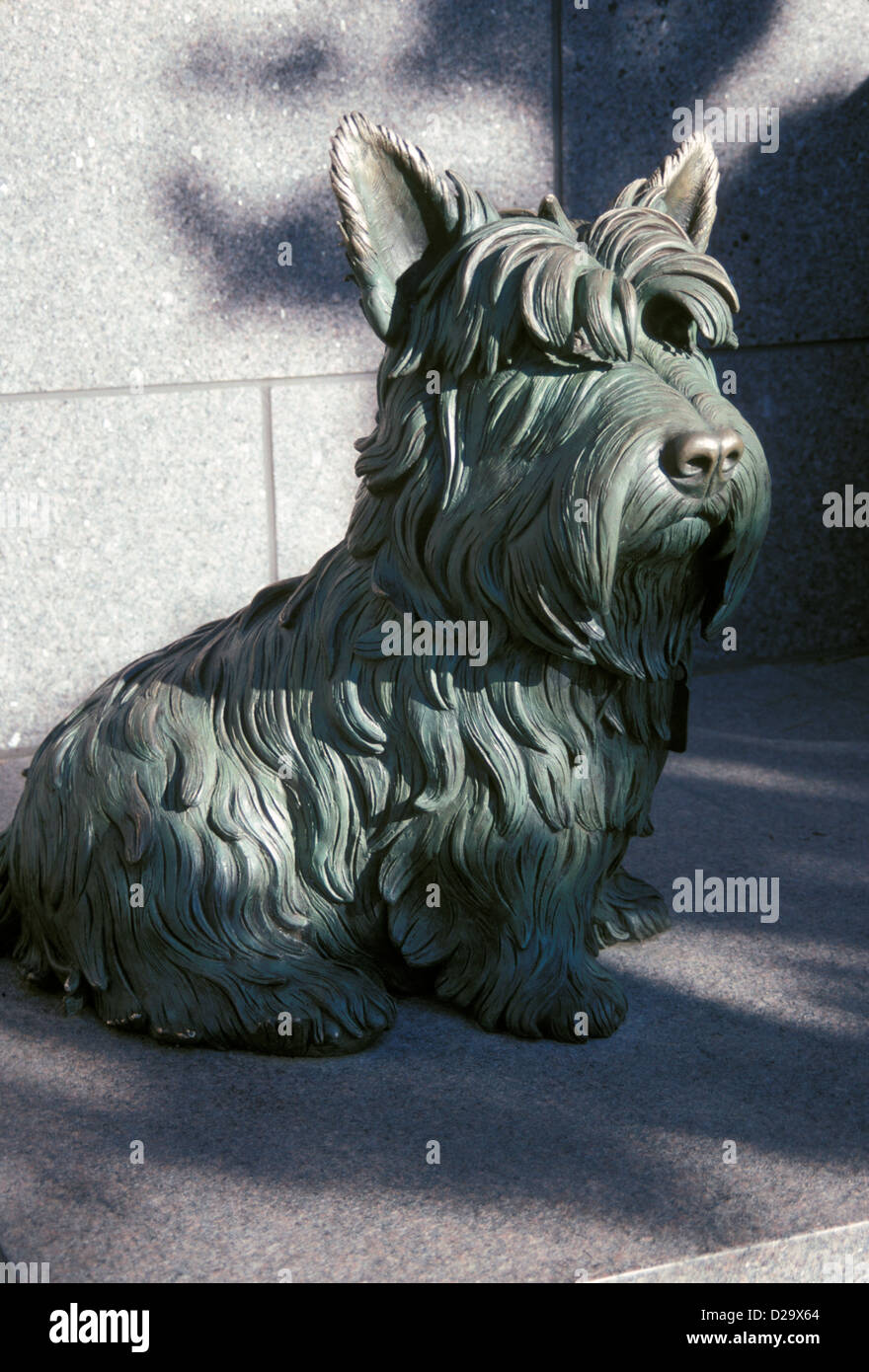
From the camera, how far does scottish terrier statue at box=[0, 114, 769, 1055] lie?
2738mm

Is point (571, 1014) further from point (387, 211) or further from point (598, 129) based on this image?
point (598, 129)

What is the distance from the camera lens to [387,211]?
9.35 ft

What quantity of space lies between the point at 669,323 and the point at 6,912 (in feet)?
6.82

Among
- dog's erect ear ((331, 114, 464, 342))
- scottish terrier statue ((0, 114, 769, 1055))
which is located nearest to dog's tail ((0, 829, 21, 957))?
scottish terrier statue ((0, 114, 769, 1055))

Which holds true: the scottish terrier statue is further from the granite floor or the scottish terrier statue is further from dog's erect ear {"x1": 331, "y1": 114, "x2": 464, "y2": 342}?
the granite floor

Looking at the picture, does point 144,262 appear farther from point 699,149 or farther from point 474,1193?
point 474,1193

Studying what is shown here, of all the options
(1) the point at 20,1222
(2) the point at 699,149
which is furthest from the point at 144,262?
(1) the point at 20,1222

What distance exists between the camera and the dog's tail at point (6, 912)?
360 centimetres

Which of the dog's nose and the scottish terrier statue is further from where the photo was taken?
the scottish terrier statue

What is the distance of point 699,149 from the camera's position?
3.14 metres

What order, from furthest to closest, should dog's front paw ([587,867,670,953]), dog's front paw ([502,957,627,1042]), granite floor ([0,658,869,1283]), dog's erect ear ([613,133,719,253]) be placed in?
dog's front paw ([587,867,670,953]) → dog's front paw ([502,957,627,1042]) → dog's erect ear ([613,133,719,253]) → granite floor ([0,658,869,1283])

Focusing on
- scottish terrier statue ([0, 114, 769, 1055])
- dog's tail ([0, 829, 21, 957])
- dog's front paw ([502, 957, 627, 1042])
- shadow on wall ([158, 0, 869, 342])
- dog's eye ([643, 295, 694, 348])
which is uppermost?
shadow on wall ([158, 0, 869, 342])

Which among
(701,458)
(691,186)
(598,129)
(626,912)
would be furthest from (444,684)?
(598,129)

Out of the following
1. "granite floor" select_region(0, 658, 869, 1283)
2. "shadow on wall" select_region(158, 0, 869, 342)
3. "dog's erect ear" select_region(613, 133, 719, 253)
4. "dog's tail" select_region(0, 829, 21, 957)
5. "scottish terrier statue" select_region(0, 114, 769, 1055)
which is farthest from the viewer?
"shadow on wall" select_region(158, 0, 869, 342)
